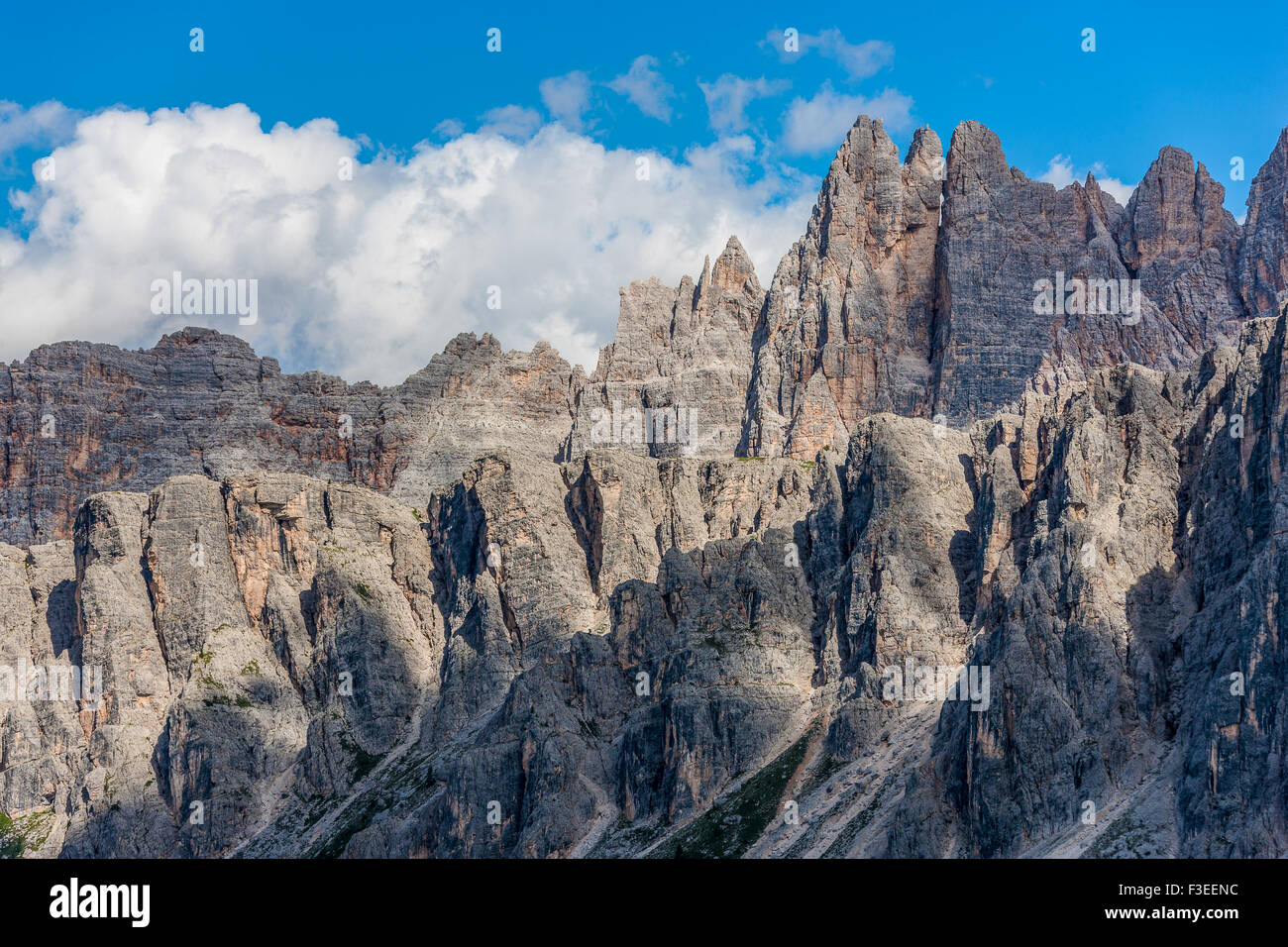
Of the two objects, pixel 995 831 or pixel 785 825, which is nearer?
pixel 995 831

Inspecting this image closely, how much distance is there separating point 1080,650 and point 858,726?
106 ft

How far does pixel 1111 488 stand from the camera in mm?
194375
